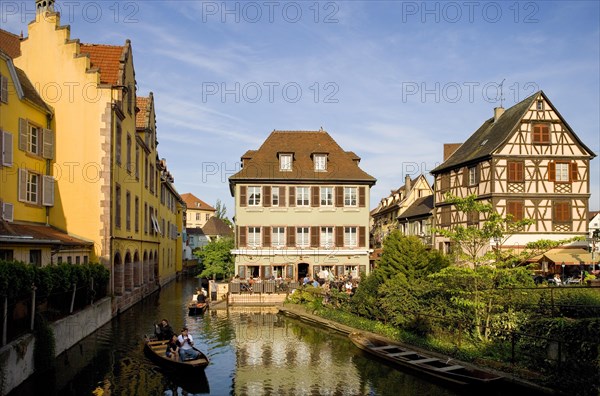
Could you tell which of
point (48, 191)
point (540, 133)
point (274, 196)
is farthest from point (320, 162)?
point (48, 191)

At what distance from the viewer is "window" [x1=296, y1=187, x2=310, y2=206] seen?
4325cm

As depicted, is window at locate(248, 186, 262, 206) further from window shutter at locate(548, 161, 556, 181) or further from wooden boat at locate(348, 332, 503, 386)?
window shutter at locate(548, 161, 556, 181)

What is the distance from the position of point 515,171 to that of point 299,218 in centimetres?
1680

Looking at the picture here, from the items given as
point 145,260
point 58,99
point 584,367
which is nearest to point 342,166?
point 145,260

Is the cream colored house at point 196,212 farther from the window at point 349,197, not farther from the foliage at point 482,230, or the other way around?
the foliage at point 482,230

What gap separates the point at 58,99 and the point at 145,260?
51.4 feet

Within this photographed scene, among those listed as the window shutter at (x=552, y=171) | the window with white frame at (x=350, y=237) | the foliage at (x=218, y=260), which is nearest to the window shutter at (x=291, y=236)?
the window with white frame at (x=350, y=237)

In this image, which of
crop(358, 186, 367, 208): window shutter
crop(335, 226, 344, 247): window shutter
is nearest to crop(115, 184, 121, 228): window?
crop(335, 226, 344, 247): window shutter

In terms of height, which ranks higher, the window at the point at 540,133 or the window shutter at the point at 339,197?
the window at the point at 540,133

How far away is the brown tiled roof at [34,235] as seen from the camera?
64.6 feet

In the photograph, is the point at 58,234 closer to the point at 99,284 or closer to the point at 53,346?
the point at 99,284

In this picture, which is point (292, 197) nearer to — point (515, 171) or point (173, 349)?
point (515, 171)

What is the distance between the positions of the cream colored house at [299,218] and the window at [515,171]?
10414 mm

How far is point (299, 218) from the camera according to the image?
4312 centimetres
